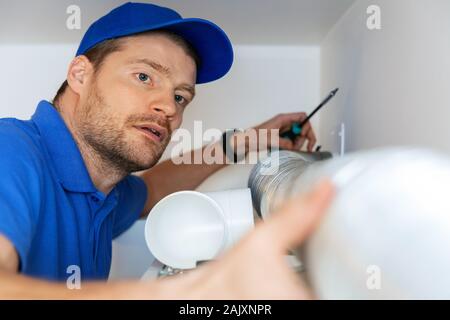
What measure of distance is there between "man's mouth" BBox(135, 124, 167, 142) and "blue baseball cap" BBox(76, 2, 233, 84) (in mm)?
208

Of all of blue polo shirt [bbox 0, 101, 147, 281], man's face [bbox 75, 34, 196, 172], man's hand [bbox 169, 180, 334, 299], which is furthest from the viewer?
man's face [bbox 75, 34, 196, 172]

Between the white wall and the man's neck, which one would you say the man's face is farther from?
the white wall

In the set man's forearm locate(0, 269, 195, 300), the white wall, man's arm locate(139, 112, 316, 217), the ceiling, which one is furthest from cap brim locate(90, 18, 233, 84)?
man's forearm locate(0, 269, 195, 300)

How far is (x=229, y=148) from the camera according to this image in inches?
49.7

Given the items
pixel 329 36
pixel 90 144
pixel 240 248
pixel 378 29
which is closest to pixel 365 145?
pixel 378 29

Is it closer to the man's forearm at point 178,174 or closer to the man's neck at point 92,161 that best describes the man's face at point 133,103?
the man's neck at point 92,161

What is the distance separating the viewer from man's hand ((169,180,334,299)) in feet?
0.99

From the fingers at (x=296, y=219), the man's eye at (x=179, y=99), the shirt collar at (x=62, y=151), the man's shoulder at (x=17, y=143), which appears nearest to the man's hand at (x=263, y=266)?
the fingers at (x=296, y=219)

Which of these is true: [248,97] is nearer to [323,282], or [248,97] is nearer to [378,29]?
[378,29]

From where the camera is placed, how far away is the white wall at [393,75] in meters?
0.65

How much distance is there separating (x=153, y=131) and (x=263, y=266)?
0.67 metres

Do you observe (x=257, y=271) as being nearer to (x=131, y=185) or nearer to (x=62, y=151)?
(x=62, y=151)

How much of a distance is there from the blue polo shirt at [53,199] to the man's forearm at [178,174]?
24cm

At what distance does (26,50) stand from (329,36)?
0.96 meters
